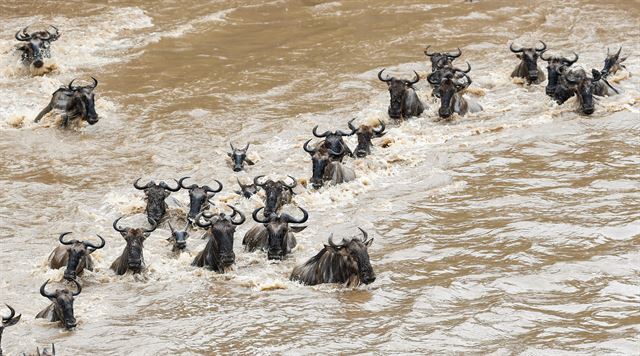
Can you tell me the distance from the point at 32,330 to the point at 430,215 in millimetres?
6615

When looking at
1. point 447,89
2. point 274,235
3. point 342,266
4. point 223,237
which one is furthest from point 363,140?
point 342,266

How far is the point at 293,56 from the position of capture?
28.1 metres

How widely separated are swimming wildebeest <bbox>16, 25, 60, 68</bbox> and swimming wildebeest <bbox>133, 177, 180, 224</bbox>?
30.8 feet

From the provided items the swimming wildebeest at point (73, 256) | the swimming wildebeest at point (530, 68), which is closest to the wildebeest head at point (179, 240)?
the swimming wildebeest at point (73, 256)

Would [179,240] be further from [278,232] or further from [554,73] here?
[554,73]

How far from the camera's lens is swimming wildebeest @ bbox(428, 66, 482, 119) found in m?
22.8

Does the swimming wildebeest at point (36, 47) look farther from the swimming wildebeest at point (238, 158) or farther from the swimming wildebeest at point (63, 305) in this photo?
the swimming wildebeest at point (63, 305)

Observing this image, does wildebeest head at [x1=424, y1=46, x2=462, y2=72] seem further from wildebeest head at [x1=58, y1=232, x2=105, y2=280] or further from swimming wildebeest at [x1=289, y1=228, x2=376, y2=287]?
wildebeest head at [x1=58, y1=232, x2=105, y2=280]

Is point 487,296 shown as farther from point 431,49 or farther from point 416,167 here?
point 431,49

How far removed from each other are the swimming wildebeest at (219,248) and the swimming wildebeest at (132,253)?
0.85m

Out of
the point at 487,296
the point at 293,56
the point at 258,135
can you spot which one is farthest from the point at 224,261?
the point at 293,56

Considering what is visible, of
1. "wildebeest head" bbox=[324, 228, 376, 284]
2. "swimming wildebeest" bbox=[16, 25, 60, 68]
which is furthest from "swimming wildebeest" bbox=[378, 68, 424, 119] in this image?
"swimming wildebeest" bbox=[16, 25, 60, 68]

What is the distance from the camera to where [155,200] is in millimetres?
18406

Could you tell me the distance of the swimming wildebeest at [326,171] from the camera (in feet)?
64.5
